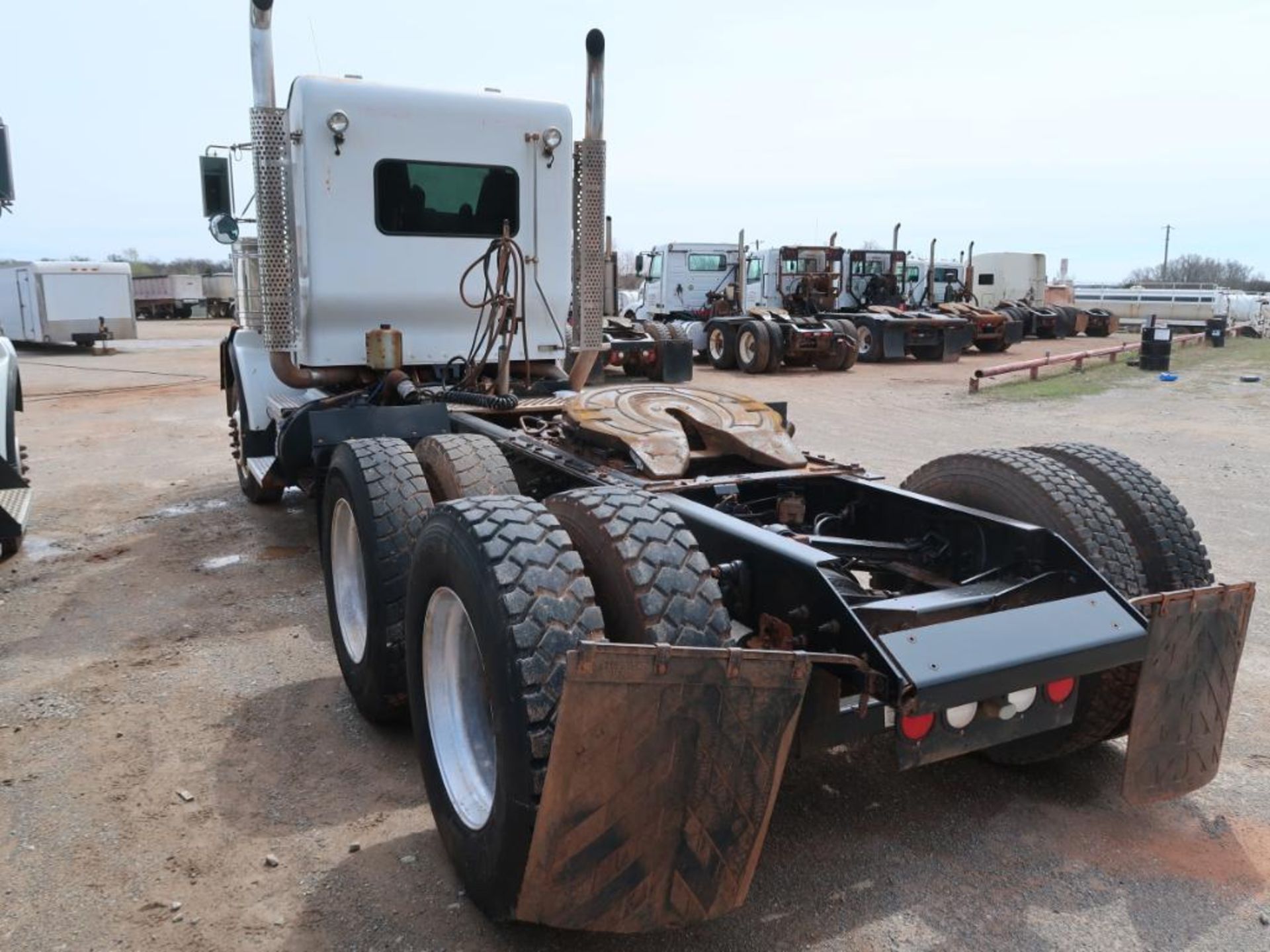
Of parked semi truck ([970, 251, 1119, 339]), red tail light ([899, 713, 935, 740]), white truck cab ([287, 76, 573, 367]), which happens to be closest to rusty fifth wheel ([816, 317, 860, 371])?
parked semi truck ([970, 251, 1119, 339])

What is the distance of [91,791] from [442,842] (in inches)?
55.9

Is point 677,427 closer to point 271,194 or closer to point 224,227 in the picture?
point 271,194

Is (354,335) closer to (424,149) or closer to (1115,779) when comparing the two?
(424,149)

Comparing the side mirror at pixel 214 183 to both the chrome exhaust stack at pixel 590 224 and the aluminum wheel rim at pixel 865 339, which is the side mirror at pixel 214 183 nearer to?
the chrome exhaust stack at pixel 590 224

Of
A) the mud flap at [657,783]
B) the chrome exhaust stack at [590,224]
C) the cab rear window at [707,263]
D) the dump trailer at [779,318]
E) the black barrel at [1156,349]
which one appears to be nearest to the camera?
the mud flap at [657,783]

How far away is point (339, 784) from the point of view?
3598 millimetres

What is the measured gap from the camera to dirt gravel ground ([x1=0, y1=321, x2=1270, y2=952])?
2.80 m

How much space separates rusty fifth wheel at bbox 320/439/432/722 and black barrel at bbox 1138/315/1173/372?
18205 mm

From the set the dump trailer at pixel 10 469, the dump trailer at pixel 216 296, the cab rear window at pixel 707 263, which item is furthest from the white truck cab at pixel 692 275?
the dump trailer at pixel 216 296

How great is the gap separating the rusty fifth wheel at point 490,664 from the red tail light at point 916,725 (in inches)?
32.4

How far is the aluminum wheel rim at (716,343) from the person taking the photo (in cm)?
2120

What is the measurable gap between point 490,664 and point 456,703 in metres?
0.66

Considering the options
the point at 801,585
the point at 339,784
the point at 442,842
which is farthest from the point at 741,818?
the point at 339,784

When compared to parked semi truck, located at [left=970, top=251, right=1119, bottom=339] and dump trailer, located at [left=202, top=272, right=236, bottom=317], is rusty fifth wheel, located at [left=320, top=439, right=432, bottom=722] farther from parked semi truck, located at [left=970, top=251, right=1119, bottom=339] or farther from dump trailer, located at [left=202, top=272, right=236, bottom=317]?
dump trailer, located at [left=202, top=272, right=236, bottom=317]
